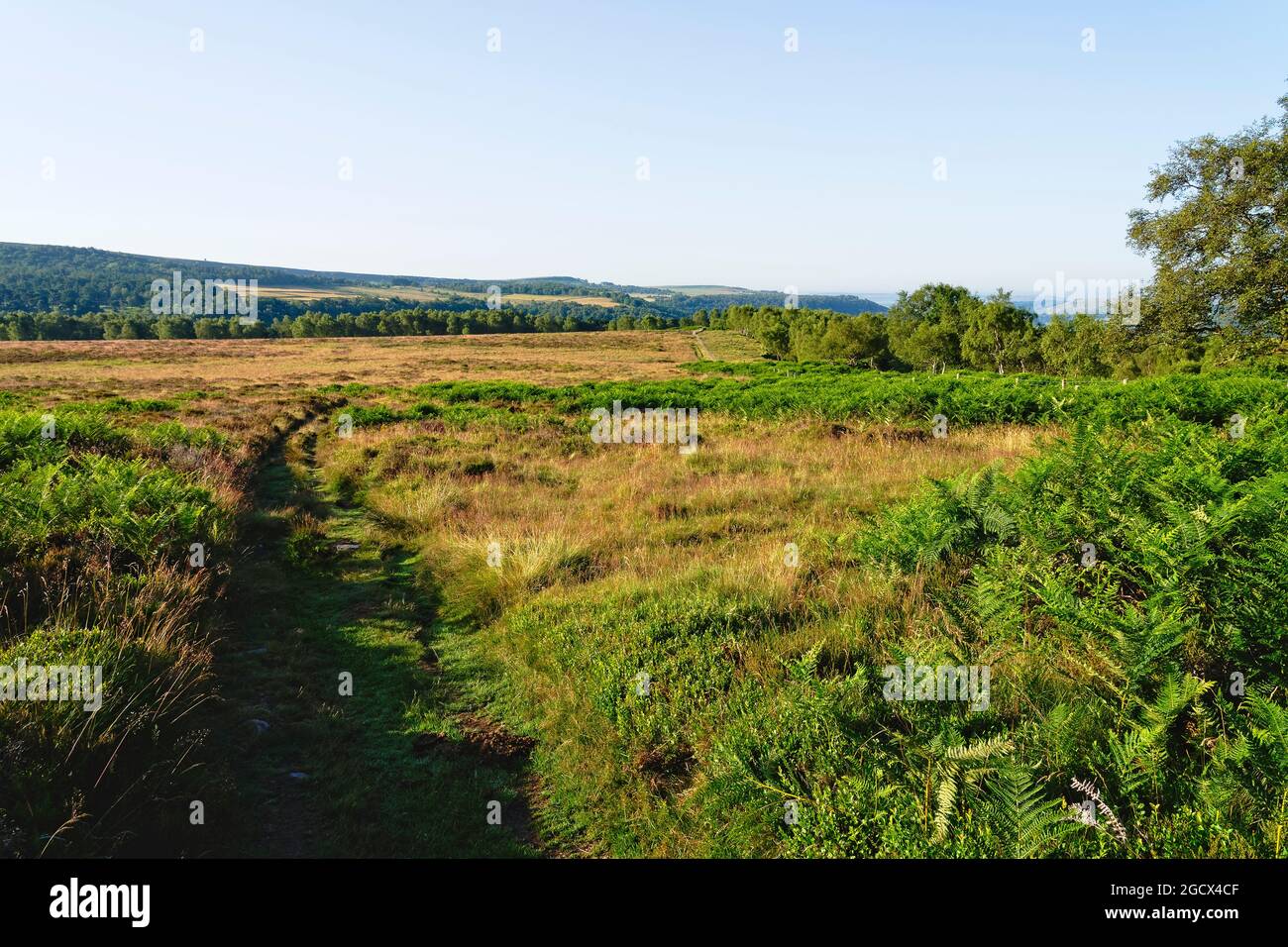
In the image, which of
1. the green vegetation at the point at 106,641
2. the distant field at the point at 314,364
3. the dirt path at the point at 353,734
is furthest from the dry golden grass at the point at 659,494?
the distant field at the point at 314,364

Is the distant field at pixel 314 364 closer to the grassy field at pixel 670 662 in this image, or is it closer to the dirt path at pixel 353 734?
the grassy field at pixel 670 662

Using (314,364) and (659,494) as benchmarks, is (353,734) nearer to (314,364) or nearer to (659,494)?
(659,494)

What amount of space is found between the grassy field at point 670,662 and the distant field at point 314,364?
35264mm

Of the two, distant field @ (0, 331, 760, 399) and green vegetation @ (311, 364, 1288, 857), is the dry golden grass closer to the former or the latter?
green vegetation @ (311, 364, 1288, 857)

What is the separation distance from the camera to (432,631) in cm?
710

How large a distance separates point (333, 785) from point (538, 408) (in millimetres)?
25818

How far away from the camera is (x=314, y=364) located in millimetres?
64312

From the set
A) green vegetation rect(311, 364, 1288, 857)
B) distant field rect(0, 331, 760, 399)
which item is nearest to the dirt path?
green vegetation rect(311, 364, 1288, 857)

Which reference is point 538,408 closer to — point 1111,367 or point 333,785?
Result: point 333,785

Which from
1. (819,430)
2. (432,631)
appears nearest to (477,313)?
(819,430)

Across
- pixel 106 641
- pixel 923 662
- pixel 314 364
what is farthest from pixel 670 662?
pixel 314 364

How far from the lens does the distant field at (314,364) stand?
43.8m

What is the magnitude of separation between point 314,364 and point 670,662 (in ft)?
228

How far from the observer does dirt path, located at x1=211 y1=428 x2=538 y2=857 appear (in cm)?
402
